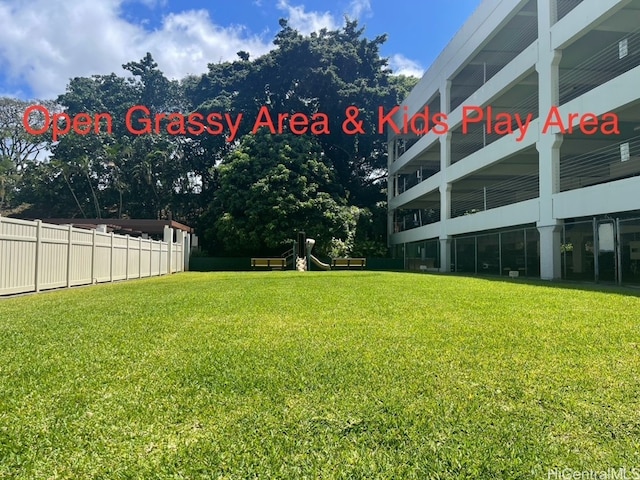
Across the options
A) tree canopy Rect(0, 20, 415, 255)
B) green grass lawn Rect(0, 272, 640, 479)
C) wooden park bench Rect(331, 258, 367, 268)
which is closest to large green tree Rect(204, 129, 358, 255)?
tree canopy Rect(0, 20, 415, 255)

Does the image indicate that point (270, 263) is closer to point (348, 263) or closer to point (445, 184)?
point (348, 263)

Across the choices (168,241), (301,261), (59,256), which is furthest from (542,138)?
(168,241)

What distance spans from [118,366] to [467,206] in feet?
81.7

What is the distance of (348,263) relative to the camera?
26.1 m

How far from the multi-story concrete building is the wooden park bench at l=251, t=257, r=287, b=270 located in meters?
7.95

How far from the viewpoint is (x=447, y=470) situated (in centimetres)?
189

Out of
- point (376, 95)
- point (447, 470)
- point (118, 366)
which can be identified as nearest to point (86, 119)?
point (376, 95)

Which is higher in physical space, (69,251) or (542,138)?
(542,138)

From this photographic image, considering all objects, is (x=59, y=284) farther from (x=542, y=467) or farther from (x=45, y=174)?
(x=45, y=174)

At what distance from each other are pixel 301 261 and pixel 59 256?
14.9 meters

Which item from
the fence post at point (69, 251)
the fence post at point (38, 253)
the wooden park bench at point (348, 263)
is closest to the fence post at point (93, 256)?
the fence post at point (69, 251)

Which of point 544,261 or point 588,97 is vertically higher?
point 588,97

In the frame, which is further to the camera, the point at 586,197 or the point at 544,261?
the point at 544,261

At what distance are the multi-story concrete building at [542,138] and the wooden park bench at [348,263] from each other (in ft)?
11.1
